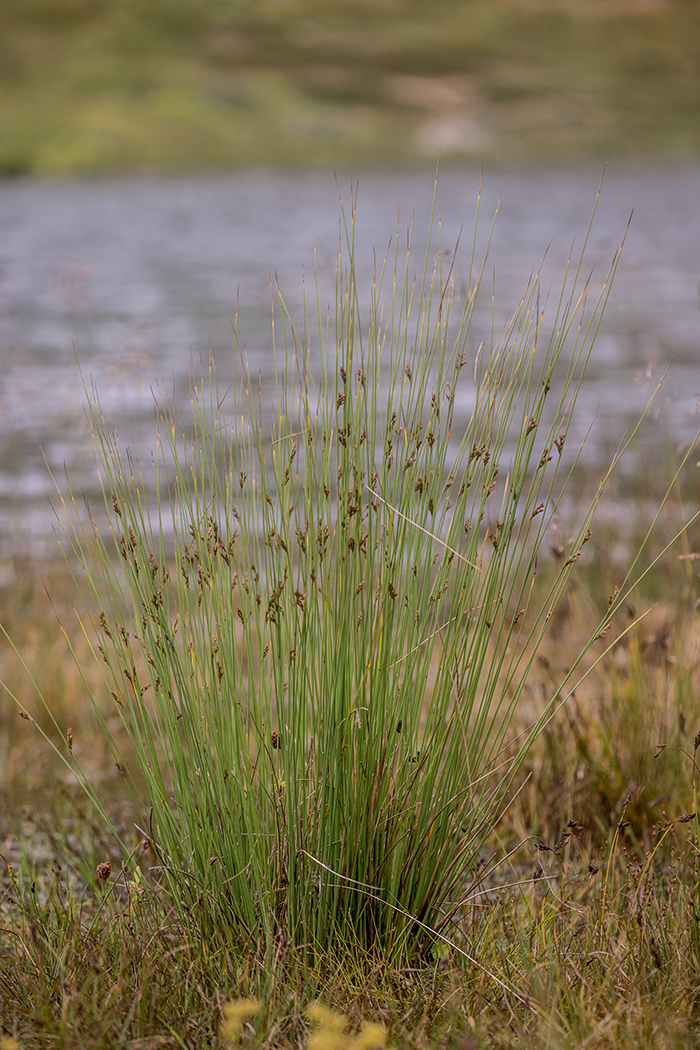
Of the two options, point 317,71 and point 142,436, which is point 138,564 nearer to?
point 142,436

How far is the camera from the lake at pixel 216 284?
6.81 meters

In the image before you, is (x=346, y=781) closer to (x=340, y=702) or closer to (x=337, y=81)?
(x=340, y=702)

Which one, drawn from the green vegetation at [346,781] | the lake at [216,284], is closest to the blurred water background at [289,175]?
the lake at [216,284]

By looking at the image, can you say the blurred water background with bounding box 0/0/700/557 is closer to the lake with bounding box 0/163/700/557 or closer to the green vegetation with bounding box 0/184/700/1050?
the lake with bounding box 0/163/700/557

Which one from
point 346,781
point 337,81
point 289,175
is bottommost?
point 289,175

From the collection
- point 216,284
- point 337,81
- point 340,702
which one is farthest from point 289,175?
point 340,702

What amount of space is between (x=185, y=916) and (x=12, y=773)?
6.37 feet

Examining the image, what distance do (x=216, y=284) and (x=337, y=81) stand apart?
9462cm

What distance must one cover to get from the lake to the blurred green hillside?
27.6m

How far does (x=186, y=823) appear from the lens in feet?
6.31

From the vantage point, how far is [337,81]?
107875 millimetres

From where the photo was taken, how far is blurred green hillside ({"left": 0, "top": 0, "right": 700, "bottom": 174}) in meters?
89.2

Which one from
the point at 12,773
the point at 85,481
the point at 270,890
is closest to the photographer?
the point at 270,890

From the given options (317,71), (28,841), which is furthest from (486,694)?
(317,71)
